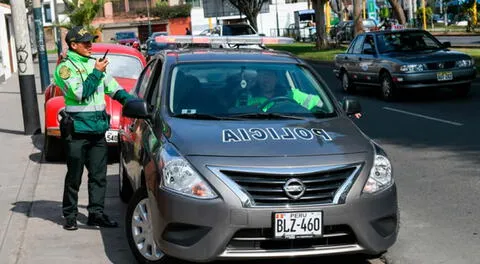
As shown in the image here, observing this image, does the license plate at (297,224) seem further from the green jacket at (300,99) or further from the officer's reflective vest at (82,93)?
the officer's reflective vest at (82,93)

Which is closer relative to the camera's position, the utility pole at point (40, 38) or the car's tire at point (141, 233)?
the car's tire at point (141, 233)

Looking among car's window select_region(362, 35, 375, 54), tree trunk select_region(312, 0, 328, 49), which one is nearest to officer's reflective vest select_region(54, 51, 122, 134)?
car's window select_region(362, 35, 375, 54)

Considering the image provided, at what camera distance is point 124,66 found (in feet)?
41.2

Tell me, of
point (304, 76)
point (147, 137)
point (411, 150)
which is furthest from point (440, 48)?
point (147, 137)

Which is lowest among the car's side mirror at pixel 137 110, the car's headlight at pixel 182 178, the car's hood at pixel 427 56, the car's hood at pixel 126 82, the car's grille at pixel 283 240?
the car's grille at pixel 283 240

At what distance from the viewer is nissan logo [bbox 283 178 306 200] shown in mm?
5016

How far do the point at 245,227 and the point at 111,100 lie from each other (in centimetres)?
595

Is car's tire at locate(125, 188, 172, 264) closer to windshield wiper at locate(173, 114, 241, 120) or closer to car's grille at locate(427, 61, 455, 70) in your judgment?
windshield wiper at locate(173, 114, 241, 120)

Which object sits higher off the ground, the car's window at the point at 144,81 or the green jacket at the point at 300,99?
the car's window at the point at 144,81

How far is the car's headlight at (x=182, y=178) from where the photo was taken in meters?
5.02

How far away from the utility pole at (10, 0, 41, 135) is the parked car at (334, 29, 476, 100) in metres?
7.94

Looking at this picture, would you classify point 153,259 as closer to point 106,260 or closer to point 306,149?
point 106,260

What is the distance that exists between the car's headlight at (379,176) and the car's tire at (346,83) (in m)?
14.2

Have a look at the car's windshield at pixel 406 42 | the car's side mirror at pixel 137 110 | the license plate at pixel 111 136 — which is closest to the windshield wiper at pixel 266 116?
the car's side mirror at pixel 137 110
